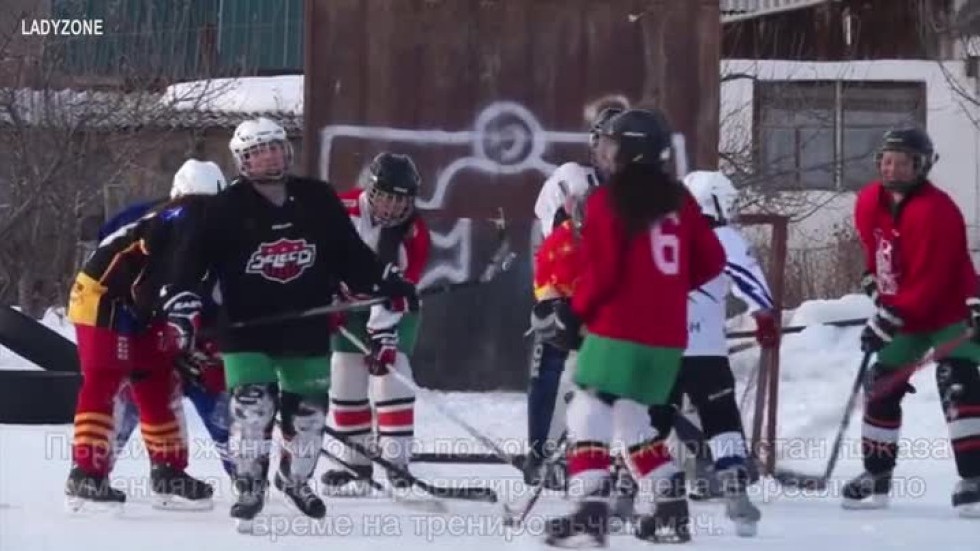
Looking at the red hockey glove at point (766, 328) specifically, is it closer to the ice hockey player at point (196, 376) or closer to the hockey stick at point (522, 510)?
the hockey stick at point (522, 510)

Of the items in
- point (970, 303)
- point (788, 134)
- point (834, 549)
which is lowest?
point (834, 549)

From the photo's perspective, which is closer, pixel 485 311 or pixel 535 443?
pixel 535 443

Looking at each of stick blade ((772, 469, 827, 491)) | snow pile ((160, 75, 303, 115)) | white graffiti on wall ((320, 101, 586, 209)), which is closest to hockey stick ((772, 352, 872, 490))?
stick blade ((772, 469, 827, 491))

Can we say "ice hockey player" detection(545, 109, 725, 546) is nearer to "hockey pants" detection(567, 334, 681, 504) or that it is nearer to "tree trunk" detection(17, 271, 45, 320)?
"hockey pants" detection(567, 334, 681, 504)

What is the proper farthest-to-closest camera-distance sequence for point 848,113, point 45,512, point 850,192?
point 848,113, point 850,192, point 45,512

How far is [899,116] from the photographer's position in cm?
2358

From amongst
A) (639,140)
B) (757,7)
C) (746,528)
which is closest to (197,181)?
(639,140)

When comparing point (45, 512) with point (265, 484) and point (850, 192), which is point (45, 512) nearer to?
point (265, 484)

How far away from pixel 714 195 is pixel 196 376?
7.05 ft

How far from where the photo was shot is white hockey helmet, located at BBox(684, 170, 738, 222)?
8.05m

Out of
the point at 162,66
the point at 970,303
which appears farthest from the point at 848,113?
the point at 970,303

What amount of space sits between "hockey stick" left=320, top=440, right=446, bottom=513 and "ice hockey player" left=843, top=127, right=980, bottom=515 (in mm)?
1677

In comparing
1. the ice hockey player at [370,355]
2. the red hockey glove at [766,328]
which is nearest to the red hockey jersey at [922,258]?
the red hockey glove at [766,328]

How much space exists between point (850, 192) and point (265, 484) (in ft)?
49.5
